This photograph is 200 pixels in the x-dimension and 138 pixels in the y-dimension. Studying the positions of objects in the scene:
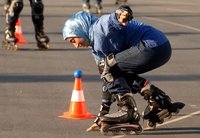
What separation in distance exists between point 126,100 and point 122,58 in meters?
0.44

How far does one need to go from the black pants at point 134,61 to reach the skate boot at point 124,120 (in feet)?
0.42

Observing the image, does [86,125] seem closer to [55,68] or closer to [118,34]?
[118,34]

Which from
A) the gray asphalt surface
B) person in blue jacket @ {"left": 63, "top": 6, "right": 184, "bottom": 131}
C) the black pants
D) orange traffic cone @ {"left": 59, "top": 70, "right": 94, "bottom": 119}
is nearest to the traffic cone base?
orange traffic cone @ {"left": 59, "top": 70, "right": 94, "bottom": 119}

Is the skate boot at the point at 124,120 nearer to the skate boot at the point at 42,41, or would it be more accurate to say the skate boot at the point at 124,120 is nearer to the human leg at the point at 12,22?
the human leg at the point at 12,22

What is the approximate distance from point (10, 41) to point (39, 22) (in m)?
0.70

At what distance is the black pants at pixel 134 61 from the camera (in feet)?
27.8

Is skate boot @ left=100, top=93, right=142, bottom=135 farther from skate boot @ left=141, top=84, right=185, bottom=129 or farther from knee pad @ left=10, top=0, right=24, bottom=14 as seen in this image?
knee pad @ left=10, top=0, right=24, bottom=14

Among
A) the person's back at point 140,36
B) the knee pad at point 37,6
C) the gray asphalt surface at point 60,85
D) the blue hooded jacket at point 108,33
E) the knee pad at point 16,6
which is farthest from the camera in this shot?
the knee pad at point 37,6

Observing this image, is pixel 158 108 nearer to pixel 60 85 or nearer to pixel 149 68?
pixel 149 68

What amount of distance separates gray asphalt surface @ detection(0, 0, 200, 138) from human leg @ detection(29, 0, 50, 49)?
0.73 feet

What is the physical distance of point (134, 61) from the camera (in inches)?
335

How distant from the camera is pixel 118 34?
328 inches

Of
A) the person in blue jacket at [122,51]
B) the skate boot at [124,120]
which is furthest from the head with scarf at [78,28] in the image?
the skate boot at [124,120]

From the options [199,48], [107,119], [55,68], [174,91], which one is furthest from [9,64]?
[107,119]
